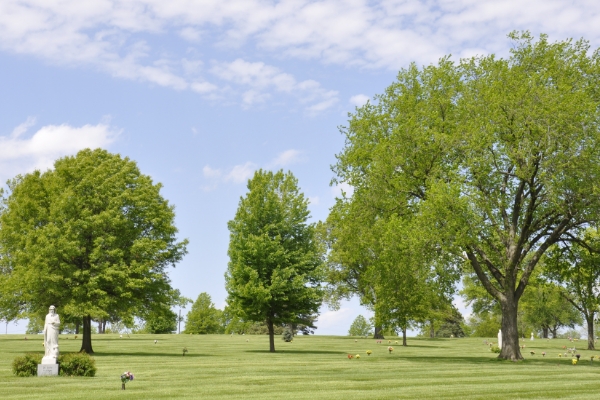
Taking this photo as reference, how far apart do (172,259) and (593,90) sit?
27976 mm

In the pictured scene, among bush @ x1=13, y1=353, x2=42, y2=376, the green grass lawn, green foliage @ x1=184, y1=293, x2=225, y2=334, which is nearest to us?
the green grass lawn

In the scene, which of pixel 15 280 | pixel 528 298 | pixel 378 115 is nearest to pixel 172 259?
pixel 15 280

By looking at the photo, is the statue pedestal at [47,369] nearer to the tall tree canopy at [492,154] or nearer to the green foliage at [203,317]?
the tall tree canopy at [492,154]

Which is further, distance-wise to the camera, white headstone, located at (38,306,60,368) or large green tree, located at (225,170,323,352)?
large green tree, located at (225,170,323,352)

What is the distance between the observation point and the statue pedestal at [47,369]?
24500mm

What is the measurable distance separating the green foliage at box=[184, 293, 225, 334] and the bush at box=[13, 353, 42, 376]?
81888 millimetres

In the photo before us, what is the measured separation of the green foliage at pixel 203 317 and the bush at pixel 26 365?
81.9 meters

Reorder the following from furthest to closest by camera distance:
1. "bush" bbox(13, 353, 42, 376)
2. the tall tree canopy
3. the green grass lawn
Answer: the tall tree canopy < "bush" bbox(13, 353, 42, 376) < the green grass lawn

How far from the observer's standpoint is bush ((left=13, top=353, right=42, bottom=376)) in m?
24.5

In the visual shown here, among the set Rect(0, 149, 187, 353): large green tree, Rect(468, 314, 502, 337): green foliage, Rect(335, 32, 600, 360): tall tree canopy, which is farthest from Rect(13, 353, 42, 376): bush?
Rect(468, 314, 502, 337): green foliage

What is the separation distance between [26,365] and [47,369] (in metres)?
0.77

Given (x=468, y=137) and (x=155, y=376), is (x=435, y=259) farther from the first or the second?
(x=155, y=376)

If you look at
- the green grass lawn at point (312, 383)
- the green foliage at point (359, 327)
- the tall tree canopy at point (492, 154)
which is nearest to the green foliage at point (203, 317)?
the green foliage at point (359, 327)

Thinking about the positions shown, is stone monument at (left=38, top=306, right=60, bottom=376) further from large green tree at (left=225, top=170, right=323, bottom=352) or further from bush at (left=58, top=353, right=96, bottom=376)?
large green tree at (left=225, top=170, right=323, bottom=352)
